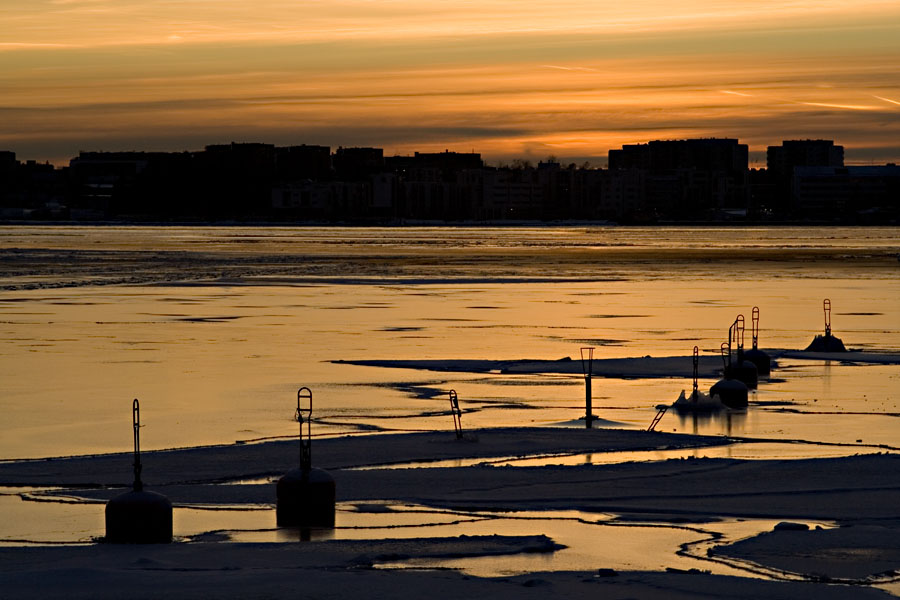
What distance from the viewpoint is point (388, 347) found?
3123 centimetres

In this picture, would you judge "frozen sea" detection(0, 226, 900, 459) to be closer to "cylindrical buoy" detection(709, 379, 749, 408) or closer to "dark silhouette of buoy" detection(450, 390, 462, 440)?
"dark silhouette of buoy" detection(450, 390, 462, 440)

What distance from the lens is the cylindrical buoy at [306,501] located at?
12977 millimetres

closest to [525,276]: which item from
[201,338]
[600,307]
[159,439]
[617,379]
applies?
[600,307]

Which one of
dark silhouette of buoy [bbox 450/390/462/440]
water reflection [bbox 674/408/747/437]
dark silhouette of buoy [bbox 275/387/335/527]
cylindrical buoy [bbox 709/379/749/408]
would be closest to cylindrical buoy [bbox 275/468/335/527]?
dark silhouette of buoy [bbox 275/387/335/527]

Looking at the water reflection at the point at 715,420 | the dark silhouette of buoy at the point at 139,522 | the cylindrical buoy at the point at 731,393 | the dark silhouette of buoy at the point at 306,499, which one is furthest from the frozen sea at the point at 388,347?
the dark silhouette of buoy at the point at 139,522

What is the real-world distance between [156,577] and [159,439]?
7752 mm

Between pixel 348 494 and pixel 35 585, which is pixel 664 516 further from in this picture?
pixel 35 585

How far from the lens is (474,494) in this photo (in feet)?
47.6

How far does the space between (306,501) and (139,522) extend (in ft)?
5.11

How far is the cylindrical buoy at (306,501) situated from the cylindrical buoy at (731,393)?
10096 millimetres

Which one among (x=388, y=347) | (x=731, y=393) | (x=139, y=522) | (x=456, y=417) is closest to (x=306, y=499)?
(x=139, y=522)

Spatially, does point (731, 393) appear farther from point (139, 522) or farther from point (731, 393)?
point (139, 522)

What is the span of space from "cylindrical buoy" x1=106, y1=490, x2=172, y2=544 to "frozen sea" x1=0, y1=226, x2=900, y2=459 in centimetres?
512

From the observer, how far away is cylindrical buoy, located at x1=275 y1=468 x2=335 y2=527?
42.6 feet
